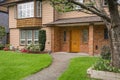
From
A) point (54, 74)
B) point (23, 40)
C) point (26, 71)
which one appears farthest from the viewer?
point (23, 40)

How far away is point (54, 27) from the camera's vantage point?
2702 cm

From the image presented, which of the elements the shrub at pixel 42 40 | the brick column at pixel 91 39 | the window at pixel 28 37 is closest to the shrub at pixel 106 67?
the brick column at pixel 91 39

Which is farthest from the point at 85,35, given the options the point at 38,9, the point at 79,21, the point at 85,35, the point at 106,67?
the point at 106,67

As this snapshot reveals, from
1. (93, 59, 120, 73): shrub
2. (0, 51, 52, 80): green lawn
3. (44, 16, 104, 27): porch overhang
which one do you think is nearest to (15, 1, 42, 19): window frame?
(44, 16, 104, 27): porch overhang

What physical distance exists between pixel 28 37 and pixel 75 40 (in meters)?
6.58

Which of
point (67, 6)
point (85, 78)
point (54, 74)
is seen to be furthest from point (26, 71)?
point (67, 6)

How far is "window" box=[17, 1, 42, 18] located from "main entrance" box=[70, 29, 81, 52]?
182 inches

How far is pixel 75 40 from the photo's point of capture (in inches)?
1048

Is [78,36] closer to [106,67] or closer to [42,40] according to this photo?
[42,40]

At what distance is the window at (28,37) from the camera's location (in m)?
29.5

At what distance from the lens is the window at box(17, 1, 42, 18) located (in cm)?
2827

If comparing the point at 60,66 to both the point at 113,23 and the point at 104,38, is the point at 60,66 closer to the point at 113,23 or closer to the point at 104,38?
the point at 113,23

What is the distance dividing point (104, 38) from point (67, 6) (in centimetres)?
1183

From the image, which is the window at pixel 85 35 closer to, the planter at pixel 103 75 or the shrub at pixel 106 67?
the shrub at pixel 106 67
